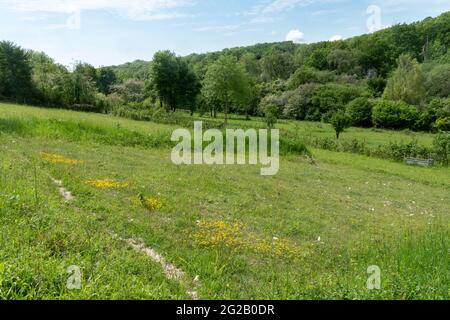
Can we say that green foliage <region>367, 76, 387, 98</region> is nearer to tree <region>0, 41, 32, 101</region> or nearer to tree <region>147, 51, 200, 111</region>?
tree <region>147, 51, 200, 111</region>

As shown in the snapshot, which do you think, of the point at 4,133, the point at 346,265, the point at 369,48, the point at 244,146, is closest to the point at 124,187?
the point at 346,265

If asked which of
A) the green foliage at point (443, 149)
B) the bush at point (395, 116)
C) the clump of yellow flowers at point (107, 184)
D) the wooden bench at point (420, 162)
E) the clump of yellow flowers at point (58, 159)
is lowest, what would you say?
the wooden bench at point (420, 162)

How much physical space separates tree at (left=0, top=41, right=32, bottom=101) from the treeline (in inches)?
4.9

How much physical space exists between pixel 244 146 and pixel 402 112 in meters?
48.6

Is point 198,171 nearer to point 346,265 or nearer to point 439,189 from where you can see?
point 346,265

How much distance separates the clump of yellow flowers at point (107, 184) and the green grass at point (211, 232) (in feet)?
1.01

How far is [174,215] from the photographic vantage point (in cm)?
1027

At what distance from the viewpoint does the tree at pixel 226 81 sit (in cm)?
5544

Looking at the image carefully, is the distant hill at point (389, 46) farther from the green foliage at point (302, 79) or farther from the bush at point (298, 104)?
the bush at point (298, 104)

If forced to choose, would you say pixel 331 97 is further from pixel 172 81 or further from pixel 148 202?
pixel 148 202

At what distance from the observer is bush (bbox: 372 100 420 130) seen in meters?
64.4

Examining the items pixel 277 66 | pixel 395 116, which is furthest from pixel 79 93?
pixel 277 66

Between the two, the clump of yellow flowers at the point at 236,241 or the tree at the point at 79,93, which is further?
the tree at the point at 79,93

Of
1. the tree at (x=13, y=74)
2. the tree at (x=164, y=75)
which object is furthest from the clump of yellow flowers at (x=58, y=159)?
the tree at (x=164, y=75)
